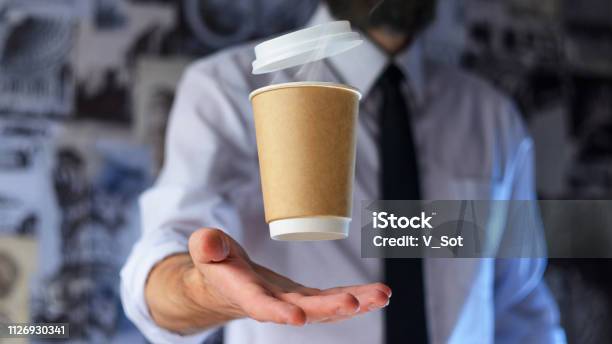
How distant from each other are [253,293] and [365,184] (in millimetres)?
710

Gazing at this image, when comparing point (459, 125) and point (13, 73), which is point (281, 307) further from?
point (13, 73)

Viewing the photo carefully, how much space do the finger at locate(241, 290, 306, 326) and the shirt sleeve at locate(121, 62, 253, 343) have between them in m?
0.36

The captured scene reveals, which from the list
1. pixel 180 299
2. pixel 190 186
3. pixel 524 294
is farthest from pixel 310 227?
pixel 524 294

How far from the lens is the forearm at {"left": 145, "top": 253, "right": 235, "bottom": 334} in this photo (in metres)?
0.74

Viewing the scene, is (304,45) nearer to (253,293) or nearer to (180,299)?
(253,293)

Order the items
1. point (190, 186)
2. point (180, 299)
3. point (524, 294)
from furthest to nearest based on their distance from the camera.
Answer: point (524, 294) → point (190, 186) → point (180, 299)

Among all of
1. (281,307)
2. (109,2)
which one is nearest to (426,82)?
(109,2)

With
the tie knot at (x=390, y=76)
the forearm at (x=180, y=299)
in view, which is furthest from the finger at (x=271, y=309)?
the tie knot at (x=390, y=76)

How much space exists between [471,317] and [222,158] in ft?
1.68

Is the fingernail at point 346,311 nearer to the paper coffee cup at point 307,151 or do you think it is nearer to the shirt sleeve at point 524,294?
the paper coffee cup at point 307,151

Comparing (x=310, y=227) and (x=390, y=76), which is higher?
(x=390, y=76)

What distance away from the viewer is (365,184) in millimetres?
1273

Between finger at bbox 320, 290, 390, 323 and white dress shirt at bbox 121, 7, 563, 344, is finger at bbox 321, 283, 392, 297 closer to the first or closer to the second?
finger at bbox 320, 290, 390, 323

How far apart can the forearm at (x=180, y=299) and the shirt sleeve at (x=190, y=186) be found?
22 millimetres
